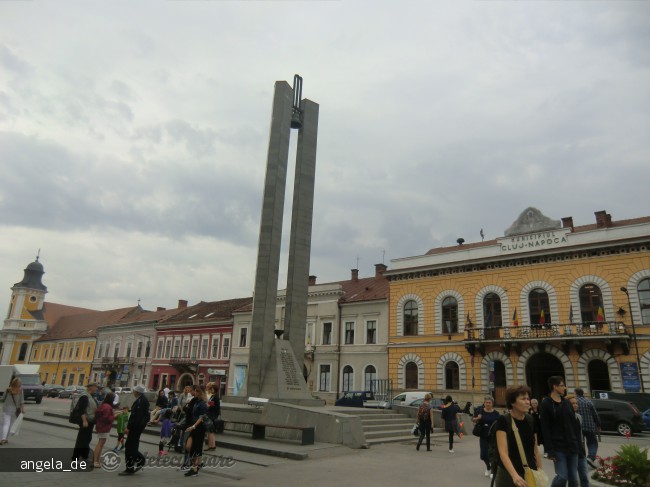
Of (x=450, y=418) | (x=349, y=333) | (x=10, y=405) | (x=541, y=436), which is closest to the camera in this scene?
A: (x=541, y=436)

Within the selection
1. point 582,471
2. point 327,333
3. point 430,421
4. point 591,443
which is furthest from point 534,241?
point 582,471

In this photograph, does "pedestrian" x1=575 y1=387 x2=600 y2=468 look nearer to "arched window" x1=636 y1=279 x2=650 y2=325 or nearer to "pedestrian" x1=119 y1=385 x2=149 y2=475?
"pedestrian" x1=119 y1=385 x2=149 y2=475

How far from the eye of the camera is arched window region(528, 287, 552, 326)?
1201 inches

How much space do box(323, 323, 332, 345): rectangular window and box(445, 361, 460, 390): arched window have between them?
11.1 metres

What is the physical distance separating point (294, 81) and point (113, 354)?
49786 millimetres

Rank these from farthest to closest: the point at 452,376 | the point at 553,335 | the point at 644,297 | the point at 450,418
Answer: the point at 452,376 < the point at 553,335 < the point at 644,297 < the point at 450,418

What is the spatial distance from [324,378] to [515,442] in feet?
120

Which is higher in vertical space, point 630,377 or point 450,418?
point 630,377

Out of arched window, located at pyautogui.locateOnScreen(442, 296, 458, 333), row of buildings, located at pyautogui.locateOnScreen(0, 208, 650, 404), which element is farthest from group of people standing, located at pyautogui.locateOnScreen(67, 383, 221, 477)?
arched window, located at pyautogui.locateOnScreen(442, 296, 458, 333)

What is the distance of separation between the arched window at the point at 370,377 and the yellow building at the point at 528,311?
1.96 meters

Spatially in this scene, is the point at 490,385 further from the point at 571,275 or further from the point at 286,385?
the point at 286,385

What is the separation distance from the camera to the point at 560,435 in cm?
622

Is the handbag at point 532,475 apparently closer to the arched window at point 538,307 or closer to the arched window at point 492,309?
the arched window at point 538,307

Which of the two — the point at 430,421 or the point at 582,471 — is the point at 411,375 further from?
the point at 582,471
